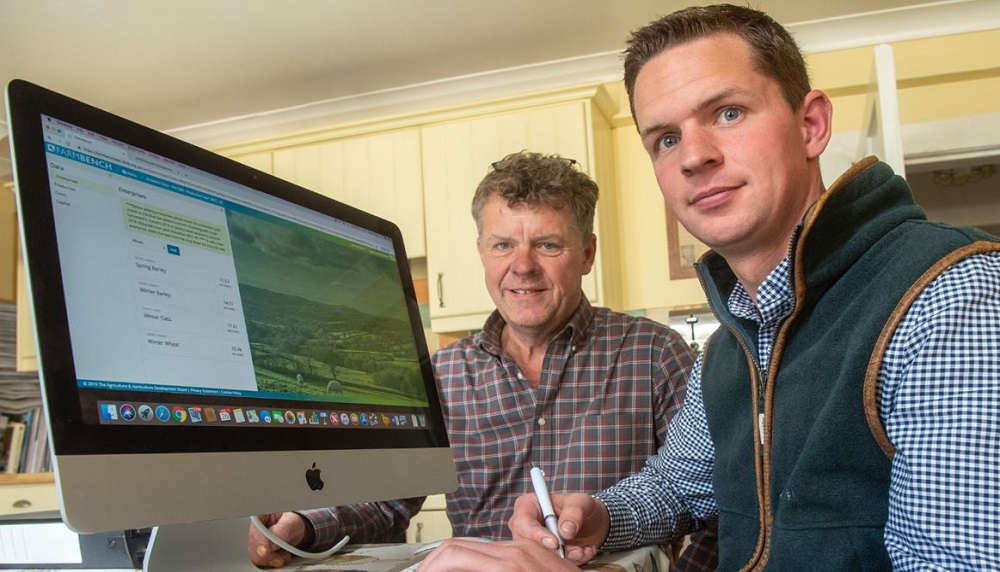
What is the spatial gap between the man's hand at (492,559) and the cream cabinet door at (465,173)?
2.60m

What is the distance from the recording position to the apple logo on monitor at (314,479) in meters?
0.86

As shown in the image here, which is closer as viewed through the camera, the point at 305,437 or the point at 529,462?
the point at 305,437

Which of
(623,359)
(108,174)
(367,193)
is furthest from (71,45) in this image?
(108,174)

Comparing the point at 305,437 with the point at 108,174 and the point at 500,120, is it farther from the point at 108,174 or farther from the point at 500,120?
the point at 500,120

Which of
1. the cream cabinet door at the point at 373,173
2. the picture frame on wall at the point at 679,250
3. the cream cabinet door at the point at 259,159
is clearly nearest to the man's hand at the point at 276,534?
the cream cabinet door at the point at 373,173

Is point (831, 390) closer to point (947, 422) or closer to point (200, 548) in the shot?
point (947, 422)

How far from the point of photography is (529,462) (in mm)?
1598

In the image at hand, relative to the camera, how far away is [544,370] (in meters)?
1.69

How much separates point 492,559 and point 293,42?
2956mm

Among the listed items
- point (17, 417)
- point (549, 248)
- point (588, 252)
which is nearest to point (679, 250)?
point (588, 252)

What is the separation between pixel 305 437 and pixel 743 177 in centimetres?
57

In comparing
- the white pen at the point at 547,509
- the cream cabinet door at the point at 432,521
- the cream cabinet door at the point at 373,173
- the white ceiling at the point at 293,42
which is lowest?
the cream cabinet door at the point at 432,521

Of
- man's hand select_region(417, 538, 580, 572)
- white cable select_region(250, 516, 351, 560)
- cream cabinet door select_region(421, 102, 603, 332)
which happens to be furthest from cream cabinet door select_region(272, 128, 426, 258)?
man's hand select_region(417, 538, 580, 572)

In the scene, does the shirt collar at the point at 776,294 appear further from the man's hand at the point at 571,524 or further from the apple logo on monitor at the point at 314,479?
the apple logo on monitor at the point at 314,479
